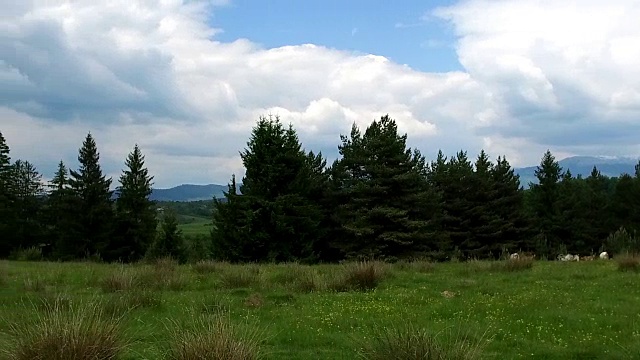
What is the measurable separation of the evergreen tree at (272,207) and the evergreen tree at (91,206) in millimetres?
16744

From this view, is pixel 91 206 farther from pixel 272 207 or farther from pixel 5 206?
pixel 272 207

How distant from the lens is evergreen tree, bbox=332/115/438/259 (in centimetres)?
3797

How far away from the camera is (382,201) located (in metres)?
39.4

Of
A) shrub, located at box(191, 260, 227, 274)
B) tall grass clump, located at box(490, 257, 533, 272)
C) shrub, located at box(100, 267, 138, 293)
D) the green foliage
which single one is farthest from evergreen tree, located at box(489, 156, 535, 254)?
shrub, located at box(100, 267, 138, 293)

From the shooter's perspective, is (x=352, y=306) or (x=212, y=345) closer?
(x=212, y=345)

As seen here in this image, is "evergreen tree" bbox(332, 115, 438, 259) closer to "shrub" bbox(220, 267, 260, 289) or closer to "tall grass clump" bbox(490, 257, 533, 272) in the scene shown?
"tall grass clump" bbox(490, 257, 533, 272)

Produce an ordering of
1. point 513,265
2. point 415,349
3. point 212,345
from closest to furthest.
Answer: point 415,349, point 212,345, point 513,265

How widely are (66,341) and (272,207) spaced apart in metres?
29.6

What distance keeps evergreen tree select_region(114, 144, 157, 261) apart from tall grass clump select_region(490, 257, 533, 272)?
121 ft

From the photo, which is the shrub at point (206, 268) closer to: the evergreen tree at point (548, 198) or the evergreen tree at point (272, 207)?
the evergreen tree at point (272, 207)

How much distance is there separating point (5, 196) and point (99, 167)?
1360 centimetres

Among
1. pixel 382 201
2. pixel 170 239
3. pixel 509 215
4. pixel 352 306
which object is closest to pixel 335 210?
pixel 382 201

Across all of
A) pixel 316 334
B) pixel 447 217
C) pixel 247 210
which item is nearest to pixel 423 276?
pixel 316 334

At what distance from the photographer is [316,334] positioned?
9695mm
